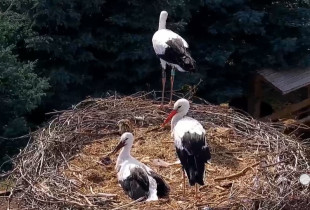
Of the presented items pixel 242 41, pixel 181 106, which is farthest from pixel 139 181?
pixel 242 41

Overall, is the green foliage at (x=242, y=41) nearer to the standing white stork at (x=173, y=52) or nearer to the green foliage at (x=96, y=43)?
the green foliage at (x=96, y=43)

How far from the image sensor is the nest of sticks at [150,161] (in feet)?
19.6

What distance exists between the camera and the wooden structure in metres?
10.2

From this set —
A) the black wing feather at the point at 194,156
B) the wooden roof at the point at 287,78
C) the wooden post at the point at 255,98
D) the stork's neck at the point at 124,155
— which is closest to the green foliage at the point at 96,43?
the wooden roof at the point at 287,78

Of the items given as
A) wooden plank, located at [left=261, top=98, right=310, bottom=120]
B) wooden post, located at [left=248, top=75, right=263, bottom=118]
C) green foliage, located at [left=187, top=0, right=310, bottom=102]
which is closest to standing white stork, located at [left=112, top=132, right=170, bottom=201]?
green foliage, located at [left=187, top=0, right=310, bottom=102]

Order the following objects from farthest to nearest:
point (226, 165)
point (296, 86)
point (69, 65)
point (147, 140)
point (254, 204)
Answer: point (296, 86), point (69, 65), point (147, 140), point (226, 165), point (254, 204)

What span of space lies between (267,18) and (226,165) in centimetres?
432

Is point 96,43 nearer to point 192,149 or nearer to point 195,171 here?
point 192,149

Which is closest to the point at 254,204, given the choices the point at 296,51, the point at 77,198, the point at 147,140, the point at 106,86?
the point at 77,198

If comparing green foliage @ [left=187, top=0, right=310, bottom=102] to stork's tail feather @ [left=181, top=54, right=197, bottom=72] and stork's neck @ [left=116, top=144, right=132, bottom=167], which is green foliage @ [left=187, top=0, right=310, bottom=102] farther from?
stork's neck @ [left=116, top=144, right=132, bottom=167]

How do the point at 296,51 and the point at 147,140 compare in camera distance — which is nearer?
the point at 147,140

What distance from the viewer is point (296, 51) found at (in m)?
10.5

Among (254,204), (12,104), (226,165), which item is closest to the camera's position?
(254,204)

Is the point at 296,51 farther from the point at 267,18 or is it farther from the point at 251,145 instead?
the point at 251,145
